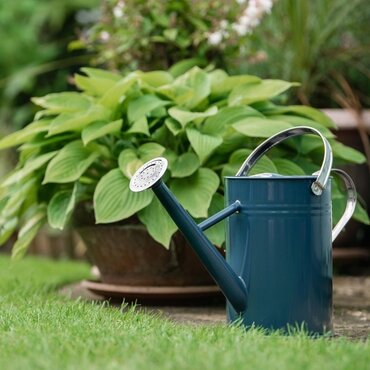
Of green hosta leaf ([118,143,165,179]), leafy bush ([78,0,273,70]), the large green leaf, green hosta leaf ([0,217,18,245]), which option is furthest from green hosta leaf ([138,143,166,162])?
leafy bush ([78,0,273,70])

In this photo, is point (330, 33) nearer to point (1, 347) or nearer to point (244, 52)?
point (244, 52)

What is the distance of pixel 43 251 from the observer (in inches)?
261

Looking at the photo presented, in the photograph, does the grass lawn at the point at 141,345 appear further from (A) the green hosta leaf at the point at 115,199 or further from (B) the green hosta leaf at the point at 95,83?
(B) the green hosta leaf at the point at 95,83

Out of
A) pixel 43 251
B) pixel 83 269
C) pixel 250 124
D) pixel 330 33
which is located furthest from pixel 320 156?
pixel 43 251

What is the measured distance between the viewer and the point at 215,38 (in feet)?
11.5

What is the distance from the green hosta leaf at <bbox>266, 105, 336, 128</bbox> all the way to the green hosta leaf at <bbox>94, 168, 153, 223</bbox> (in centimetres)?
65

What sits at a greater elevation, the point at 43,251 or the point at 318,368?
the point at 318,368

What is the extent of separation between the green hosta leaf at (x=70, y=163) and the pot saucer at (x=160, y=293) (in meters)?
0.44

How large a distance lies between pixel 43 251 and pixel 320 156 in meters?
3.95

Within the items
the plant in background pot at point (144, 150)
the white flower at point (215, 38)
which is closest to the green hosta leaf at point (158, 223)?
the plant in background pot at point (144, 150)

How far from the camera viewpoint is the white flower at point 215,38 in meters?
3.52

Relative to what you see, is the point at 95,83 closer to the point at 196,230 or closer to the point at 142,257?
the point at 142,257

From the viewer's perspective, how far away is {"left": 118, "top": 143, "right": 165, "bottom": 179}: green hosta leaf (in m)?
2.81

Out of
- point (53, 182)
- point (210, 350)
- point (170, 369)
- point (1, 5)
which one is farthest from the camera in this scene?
point (1, 5)
